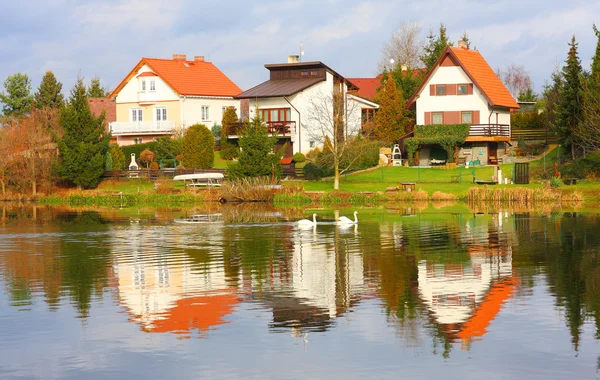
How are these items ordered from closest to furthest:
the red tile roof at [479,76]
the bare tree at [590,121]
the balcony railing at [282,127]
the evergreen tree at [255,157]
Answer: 1. the bare tree at [590,121]
2. the evergreen tree at [255,157]
3. the red tile roof at [479,76]
4. the balcony railing at [282,127]

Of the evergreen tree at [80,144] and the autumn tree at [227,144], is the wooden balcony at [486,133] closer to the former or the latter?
the autumn tree at [227,144]

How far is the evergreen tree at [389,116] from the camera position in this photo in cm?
7838

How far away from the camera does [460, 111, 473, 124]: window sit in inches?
2940

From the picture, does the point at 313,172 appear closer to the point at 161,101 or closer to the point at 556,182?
the point at 556,182

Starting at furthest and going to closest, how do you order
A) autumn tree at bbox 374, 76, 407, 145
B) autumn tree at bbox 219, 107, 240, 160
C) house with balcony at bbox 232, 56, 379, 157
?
autumn tree at bbox 219, 107, 240, 160 → autumn tree at bbox 374, 76, 407, 145 → house with balcony at bbox 232, 56, 379, 157

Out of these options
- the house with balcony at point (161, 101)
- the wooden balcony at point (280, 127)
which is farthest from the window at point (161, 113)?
the wooden balcony at point (280, 127)

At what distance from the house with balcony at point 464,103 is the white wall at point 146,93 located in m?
24.9

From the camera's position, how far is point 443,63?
75.4 m

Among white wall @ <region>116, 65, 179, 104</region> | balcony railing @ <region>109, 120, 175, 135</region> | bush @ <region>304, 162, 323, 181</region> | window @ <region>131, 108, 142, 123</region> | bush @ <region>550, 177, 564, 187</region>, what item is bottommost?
bush @ <region>550, 177, 564, 187</region>

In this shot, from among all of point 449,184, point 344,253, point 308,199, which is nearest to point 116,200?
point 308,199

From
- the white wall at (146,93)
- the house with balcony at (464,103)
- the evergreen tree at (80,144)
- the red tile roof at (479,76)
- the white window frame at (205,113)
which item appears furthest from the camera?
the white window frame at (205,113)

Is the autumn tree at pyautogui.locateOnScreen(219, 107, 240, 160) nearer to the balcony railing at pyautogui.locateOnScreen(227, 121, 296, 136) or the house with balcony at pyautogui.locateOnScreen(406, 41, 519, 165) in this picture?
the balcony railing at pyautogui.locateOnScreen(227, 121, 296, 136)

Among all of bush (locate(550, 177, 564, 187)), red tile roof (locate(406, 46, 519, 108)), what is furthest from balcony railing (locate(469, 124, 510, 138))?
bush (locate(550, 177, 564, 187))

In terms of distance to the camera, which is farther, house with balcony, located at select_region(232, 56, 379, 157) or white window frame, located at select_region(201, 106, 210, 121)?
white window frame, located at select_region(201, 106, 210, 121)
